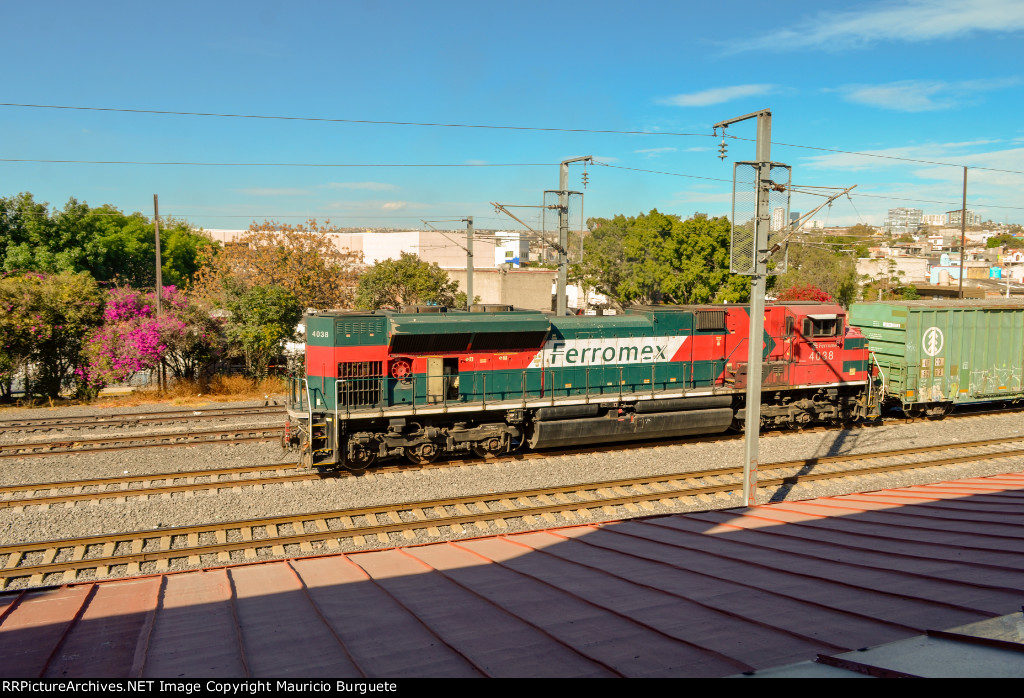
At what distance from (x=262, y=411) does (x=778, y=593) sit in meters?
18.8

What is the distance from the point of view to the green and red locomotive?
1465 cm

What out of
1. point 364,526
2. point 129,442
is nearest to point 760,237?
point 364,526

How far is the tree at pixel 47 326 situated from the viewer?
22.5 meters

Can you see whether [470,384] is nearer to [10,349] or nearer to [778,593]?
[778,593]

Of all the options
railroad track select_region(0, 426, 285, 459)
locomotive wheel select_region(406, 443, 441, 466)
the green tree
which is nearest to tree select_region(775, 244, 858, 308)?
the green tree

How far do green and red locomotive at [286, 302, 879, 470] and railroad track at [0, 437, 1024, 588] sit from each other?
95.1 inches

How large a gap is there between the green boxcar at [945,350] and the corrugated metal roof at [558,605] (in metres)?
12.1

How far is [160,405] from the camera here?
890 inches

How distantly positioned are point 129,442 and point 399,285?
20471mm

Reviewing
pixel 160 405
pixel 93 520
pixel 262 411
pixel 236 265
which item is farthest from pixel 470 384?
pixel 236 265

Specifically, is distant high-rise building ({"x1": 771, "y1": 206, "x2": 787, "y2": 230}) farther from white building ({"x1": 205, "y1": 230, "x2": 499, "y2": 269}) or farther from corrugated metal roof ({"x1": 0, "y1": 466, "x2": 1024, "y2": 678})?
white building ({"x1": 205, "y1": 230, "x2": 499, "y2": 269})

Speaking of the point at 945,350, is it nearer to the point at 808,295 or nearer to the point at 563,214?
the point at 563,214

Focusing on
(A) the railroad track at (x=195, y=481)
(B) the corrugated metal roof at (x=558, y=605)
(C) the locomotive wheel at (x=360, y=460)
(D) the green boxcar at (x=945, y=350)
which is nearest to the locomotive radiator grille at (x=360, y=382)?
(C) the locomotive wheel at (x=360, y=460)

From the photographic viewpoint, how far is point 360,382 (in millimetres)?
→ 14688
